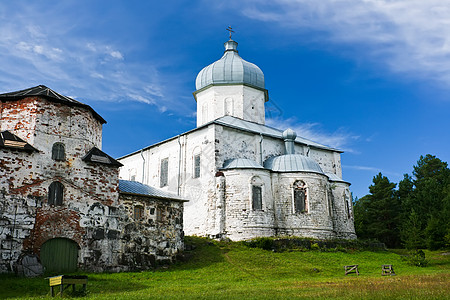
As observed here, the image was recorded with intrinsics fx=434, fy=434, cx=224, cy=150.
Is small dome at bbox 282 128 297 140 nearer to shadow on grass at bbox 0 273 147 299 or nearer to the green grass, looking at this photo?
the green grass

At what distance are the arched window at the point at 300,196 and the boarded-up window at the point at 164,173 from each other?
10.2m

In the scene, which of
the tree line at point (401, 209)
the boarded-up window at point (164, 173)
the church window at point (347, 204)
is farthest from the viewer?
the tree line at point (401, 209)

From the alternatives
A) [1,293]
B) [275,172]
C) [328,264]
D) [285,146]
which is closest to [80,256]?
[1,293]

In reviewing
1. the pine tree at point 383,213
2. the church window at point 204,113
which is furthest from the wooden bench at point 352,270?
the pine tree at point 383,213

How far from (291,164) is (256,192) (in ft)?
11.5

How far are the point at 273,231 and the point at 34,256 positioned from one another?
50.7 ft

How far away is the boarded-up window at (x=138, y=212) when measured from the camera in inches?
863

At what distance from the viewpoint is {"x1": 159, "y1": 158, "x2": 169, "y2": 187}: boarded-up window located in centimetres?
3400

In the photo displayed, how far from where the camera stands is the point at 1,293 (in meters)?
14.4

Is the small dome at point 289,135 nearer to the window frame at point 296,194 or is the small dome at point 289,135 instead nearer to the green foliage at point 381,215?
the window frame at point 296,194

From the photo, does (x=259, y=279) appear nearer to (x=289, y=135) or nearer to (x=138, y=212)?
(x=138, y=212)

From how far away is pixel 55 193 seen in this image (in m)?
19.5

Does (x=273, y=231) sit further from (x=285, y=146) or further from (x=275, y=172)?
(x=285, y=146)

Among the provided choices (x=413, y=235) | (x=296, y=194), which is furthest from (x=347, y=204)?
(x=413, y=235)
